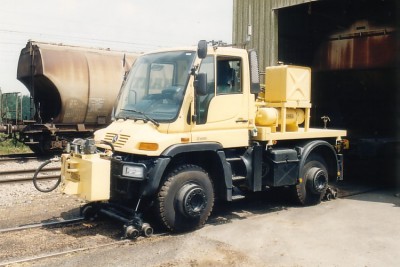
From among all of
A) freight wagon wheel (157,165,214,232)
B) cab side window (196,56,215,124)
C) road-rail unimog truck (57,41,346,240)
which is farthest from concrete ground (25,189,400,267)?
cab side window (196,56,215,124)

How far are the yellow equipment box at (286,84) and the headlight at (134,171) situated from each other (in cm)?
337

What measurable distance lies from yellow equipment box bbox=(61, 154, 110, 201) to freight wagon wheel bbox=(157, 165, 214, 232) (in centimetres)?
80

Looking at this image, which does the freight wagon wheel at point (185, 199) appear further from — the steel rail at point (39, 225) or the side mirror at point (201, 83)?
the steel rail at point (39, 225)

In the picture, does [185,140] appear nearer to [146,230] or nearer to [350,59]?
[146,230]

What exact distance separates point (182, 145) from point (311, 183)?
332cm

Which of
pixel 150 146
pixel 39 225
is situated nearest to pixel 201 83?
pixel 150 146

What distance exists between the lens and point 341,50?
1323cm

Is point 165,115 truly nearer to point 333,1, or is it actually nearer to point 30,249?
point 30,249

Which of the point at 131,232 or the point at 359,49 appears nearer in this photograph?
the point at 131,232

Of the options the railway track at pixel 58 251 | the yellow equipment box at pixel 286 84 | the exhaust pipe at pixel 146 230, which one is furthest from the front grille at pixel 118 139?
the yellow equipment box at pixel 286 84

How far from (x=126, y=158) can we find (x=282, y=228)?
270 cm

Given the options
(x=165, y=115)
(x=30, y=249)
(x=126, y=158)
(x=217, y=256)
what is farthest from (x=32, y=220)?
(x=217, y=256)

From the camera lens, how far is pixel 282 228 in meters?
6.71

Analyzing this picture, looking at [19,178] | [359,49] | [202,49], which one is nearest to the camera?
[202,49]
